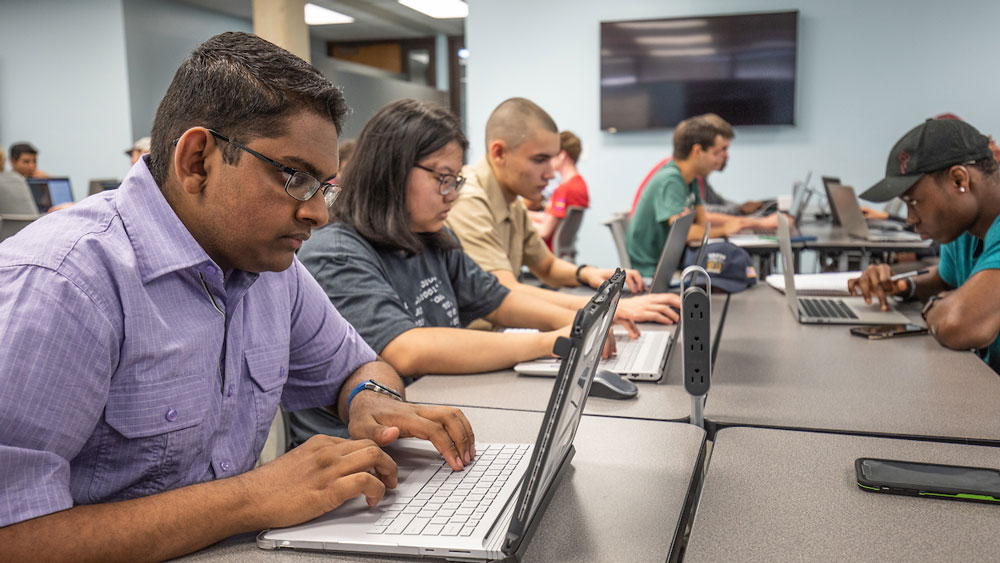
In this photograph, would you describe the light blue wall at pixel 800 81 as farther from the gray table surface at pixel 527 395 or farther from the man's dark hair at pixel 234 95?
the man's dark hair at pixel 234 95

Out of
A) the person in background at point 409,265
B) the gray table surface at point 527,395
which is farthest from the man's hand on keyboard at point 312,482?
the person in background at point 409,265

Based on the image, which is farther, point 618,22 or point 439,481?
point 618,22

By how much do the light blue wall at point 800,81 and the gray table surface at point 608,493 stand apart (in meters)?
5.35

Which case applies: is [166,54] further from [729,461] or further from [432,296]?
[729,461]

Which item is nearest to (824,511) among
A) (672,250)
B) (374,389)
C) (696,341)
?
(696,341)

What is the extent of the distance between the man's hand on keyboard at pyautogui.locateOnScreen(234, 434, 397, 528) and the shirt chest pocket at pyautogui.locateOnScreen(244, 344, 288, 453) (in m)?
0.17

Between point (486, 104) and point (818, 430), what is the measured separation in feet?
18.4

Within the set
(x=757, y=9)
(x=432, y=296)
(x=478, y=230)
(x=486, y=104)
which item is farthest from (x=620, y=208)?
(x=432, y=296)

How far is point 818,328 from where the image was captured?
2.01 metres

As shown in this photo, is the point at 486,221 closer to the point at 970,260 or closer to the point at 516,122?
the point at 516,122

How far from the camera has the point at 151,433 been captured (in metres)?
0.87

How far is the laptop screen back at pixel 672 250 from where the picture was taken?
80.8 inches

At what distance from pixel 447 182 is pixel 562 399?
3.74 ft

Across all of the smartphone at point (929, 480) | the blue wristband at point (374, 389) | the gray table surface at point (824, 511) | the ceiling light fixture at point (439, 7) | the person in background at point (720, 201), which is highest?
the ceiling light fixture at point (439, 7)
